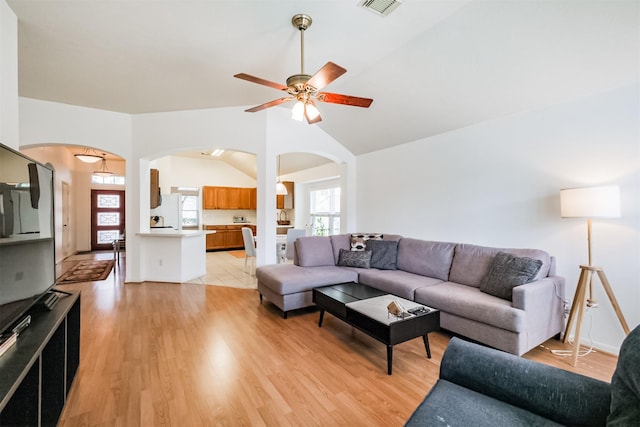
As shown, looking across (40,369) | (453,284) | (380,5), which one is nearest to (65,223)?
(40,369)

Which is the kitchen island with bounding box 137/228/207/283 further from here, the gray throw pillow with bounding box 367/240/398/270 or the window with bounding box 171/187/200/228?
the window with bounding box 171/187/200/228

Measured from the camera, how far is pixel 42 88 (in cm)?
360

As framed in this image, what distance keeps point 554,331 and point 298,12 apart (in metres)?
3.68

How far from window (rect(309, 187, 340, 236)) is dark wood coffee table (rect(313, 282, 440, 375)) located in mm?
4169

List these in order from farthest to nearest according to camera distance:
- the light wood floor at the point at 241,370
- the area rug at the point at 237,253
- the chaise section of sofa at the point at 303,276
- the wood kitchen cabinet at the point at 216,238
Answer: the wood kitchen cabinet at the point at 216,238 → the area rug at the point at 237,253 → the chaise section of sofa at the point at 303,276 → the light wood floor at the point at 241,370

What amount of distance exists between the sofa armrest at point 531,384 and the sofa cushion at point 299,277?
2.14m

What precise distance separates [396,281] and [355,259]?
0.86 m

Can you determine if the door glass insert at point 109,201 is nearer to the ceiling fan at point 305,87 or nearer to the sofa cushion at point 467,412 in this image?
the ceiling fan at point 305,87

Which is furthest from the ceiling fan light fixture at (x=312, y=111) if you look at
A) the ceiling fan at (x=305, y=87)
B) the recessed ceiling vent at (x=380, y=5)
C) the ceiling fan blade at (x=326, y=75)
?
the recessed ceiling vent at (x=380, y=5)

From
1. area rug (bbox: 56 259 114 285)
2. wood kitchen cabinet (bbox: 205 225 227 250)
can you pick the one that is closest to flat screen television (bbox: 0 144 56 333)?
area rug (bbox: 56 259 114 285)

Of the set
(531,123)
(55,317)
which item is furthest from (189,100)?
(531,123)

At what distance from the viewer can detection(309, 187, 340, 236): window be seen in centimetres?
727

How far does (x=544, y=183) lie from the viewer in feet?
9.77

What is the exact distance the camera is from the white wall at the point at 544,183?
8.20 feet
